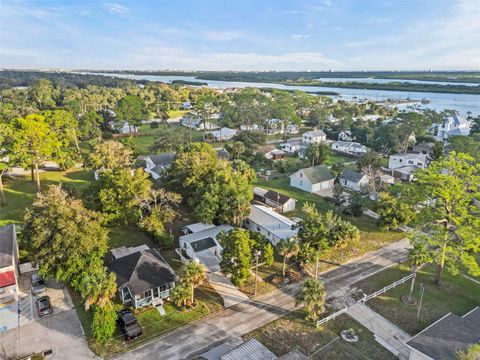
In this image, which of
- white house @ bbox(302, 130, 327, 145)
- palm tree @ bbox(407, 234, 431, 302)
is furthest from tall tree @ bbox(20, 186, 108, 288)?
white house @ bbox(302, 130, 327, 145)

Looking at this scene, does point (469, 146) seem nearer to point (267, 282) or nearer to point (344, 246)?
point (344, 246)

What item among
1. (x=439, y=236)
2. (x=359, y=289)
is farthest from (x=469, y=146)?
(x=359, y=289)

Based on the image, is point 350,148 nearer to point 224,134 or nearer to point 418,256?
point 224,134

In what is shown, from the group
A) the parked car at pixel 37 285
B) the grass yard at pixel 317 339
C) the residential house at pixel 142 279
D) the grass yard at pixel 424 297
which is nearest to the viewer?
the grass yard at pixel 317 339

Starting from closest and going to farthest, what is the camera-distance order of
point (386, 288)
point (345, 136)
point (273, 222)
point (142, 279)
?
1. point (142, 279)
2. point (386, 288)
3. point (273, 222)
4. point (345, 136)

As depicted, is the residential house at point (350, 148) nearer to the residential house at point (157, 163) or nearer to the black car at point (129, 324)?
the residential house at point (157, 163)

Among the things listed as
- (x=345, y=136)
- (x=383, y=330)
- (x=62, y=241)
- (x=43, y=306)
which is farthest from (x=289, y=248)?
(x=345, y=136)

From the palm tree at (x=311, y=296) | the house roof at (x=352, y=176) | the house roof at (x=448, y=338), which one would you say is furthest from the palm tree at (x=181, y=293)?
the house roof at (x=352, y=176)
